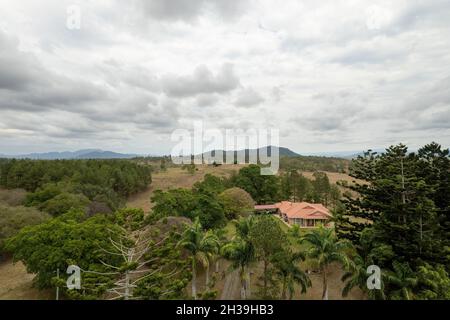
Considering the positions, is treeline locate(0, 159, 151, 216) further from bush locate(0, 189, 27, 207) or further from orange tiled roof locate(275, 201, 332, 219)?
orange tiled roof locate(275, 201, 332, 219)

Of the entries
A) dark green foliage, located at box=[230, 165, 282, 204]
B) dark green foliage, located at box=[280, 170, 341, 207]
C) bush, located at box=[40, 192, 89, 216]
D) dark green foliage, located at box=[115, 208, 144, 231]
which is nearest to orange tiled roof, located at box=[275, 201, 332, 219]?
dark green foliage, located at box=[280, 170, 341, 207]

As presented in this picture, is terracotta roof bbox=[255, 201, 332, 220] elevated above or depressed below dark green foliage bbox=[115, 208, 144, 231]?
below

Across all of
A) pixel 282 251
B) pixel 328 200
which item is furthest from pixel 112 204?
pixel 328 200

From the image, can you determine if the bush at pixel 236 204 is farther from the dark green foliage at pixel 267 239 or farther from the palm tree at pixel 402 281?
the palm tree at pixel 402 281

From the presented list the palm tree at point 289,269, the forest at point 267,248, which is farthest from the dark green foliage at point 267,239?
the palm tree at point 289,269

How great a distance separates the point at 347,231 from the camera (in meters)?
21.8

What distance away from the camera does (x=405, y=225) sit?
609 inches

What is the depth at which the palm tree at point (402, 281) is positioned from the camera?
12.8 m

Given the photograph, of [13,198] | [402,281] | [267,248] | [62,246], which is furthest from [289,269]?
[13,198]

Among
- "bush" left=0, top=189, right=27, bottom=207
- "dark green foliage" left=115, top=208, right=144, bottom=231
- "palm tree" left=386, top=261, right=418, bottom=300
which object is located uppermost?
"dark green foliage" left=115, top=208, right=144, bottom=231

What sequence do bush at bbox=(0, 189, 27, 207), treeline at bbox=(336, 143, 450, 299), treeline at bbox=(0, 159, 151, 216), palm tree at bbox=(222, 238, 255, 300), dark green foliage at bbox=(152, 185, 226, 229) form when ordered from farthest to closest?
1. bush at bbox=(0, 189, 27, 207)
2. treeline at bbox=(0, 159, 151, 216)
3. dark green foliage at bbox=(152, 185, 226, 229)
4. palm tree at bbox=(222, 238, 255, 300)
5. treeline at bbox=(336, 143, 450, 299)

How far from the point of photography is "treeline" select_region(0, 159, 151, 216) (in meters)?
29.9

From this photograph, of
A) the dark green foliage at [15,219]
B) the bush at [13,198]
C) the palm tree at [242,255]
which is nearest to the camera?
the palm tree at [242,255]

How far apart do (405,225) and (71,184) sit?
38.9 meters
